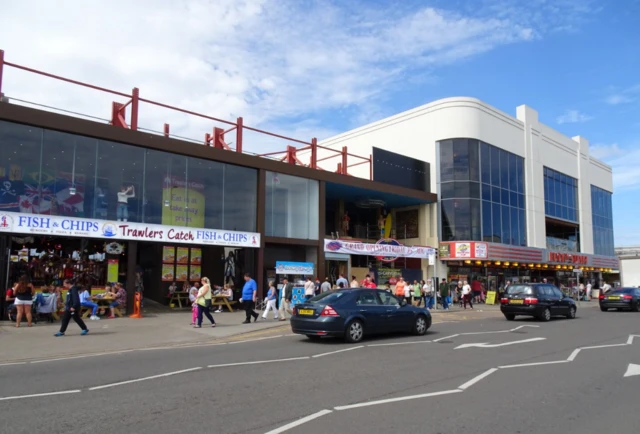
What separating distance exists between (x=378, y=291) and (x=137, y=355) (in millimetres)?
6284

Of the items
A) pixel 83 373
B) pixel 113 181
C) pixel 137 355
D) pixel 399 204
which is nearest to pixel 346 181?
pixel 399 204

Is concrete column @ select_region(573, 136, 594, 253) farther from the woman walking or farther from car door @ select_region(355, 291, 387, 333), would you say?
the woman walking

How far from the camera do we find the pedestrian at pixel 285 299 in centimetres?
1952

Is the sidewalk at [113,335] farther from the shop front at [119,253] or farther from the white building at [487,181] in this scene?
the white building at [487,181]

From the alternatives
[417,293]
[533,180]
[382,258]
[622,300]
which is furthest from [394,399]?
[533,180]

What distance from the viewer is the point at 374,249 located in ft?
95.1

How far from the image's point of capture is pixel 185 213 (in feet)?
70.1

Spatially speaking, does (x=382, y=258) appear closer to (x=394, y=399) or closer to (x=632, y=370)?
(x=632, y=370)

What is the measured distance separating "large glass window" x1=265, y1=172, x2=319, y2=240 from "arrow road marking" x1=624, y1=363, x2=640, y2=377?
16832 millimetres

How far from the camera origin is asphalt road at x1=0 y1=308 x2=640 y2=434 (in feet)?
19.2

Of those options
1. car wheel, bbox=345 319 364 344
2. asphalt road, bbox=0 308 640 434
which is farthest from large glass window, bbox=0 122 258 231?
car wheel, bbox=345 319 364 344

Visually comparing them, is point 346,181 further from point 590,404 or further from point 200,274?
point 590,404

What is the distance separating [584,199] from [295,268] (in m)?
34.8

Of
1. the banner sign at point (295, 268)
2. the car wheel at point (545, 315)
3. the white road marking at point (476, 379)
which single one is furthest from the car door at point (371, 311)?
the banner sign at point (295, 268)
